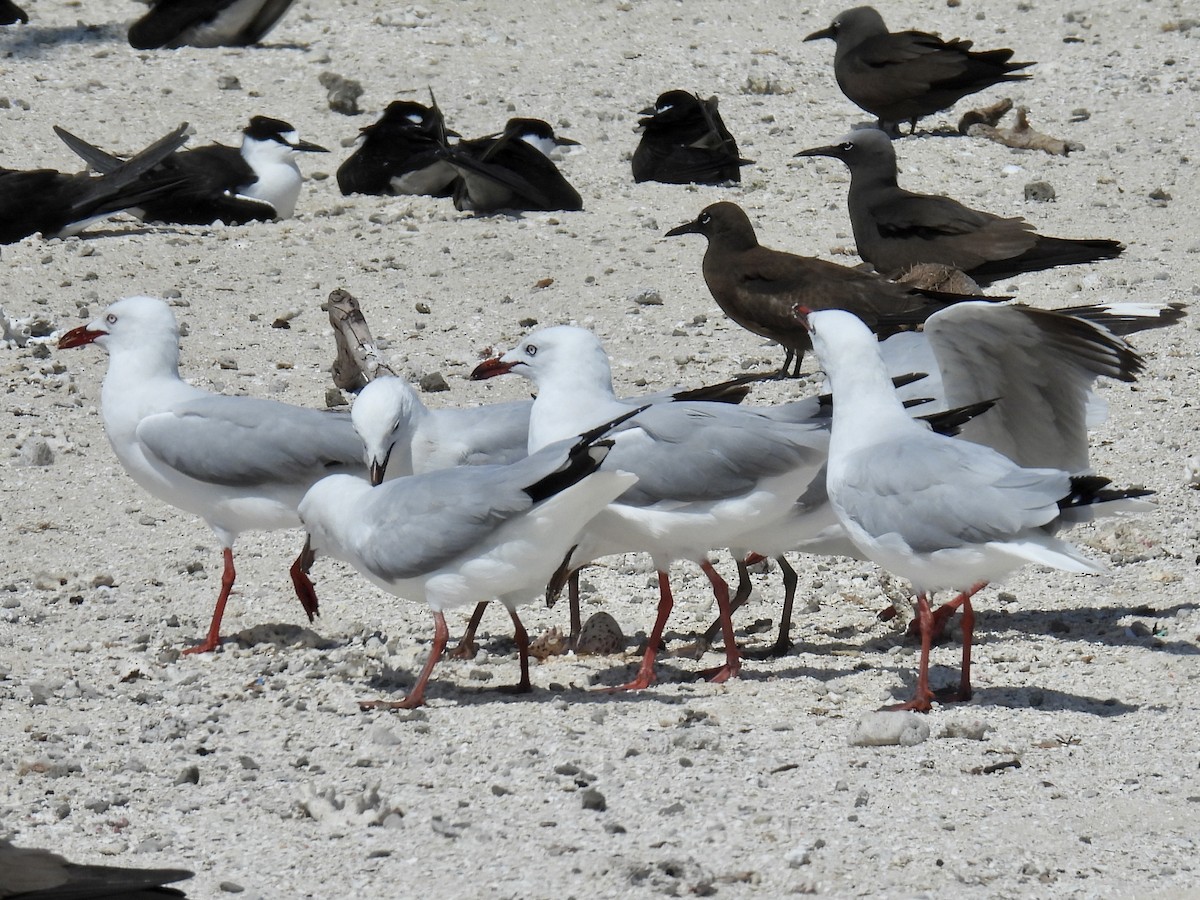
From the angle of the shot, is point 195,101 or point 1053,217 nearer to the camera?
point 1053,217

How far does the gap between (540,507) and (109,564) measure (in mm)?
2307

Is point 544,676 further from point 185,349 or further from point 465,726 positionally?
point 185,349

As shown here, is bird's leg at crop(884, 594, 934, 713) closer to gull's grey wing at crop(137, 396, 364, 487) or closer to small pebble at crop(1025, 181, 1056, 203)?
gull's grey wing at crop(137, 396, 364, 487)

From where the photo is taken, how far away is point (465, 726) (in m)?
5.02

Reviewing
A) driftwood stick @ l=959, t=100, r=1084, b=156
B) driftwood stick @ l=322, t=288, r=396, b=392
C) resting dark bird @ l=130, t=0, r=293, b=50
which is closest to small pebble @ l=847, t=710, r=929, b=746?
driftwood stick @ l=322, t=288, r=396, b=392

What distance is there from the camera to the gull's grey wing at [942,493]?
15.9 feet

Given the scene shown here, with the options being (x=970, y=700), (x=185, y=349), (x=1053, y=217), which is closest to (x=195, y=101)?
(x=185, y=349)

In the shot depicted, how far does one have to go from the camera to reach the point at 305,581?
19.0ft

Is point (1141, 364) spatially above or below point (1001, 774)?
above

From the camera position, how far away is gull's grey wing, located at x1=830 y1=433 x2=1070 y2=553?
15.9 ft

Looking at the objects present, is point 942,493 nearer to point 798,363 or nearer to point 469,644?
point 469,644

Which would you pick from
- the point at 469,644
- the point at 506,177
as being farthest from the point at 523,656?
the point at 506,177

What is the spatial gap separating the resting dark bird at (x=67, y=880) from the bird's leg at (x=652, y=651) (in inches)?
97.4

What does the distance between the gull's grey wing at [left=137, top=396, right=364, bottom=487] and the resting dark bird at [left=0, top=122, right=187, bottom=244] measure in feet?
16.6
